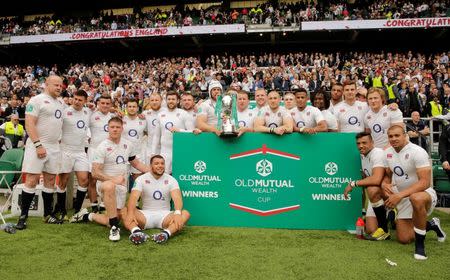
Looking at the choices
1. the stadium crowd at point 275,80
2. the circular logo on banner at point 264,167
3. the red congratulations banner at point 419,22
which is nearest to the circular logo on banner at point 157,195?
the circular logo on banner at point 264,167

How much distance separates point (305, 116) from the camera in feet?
19.7

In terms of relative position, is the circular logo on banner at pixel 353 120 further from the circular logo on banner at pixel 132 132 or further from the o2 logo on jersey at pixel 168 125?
the circular logo on banner at pixel 132 132

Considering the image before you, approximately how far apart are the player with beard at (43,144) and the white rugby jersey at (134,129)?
1.11m

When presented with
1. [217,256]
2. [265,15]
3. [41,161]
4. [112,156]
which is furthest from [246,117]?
[265,15]

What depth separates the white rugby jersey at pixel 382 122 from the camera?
5828mm

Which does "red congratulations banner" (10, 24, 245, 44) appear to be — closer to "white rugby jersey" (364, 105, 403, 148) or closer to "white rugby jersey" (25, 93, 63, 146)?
"white rugby jersey" (364, 105, 403, 148)

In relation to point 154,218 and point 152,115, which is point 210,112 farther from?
point 154,218

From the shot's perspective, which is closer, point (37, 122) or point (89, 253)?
point (89, 253)

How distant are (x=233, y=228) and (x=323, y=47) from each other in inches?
1015

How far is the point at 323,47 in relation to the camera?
28.9m

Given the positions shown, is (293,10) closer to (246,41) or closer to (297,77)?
(246,41)

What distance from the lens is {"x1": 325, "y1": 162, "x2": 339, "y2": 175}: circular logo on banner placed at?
220 inches

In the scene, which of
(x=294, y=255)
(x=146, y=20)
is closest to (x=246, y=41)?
(x=146, y=20)

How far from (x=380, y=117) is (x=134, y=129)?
13.2 feet
